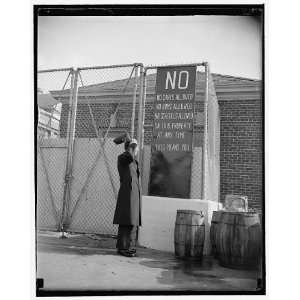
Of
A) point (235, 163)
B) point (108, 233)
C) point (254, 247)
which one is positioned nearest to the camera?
point (254, 247)

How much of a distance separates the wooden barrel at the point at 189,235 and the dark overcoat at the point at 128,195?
26.5 inches

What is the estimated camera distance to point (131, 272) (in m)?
Result: 4.95

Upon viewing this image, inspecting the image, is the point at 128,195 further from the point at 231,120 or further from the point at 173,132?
the point at 231,120

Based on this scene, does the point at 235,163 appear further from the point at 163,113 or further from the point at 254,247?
the point at 254,247

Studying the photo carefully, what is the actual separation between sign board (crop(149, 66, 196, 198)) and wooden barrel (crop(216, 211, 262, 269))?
1788mm

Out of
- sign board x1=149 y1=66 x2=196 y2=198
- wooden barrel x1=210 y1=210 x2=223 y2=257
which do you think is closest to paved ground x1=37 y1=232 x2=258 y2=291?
wooden barrel x1=210 y1=210 x2=223 y2=257

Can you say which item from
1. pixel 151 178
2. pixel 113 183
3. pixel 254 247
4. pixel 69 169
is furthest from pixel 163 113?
pixel 254 247

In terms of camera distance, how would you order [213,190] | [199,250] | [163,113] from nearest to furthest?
[199,250] → [163,113] → [213,190]

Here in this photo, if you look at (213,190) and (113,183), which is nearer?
(113,183)

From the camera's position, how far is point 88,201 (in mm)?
7617

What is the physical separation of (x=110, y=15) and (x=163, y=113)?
98.3 inches

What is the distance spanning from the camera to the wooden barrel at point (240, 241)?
17.4ft

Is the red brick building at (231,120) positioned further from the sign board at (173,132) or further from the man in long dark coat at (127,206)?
the man in long dark coat at (127,206)

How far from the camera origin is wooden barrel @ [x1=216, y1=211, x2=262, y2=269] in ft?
17.4
